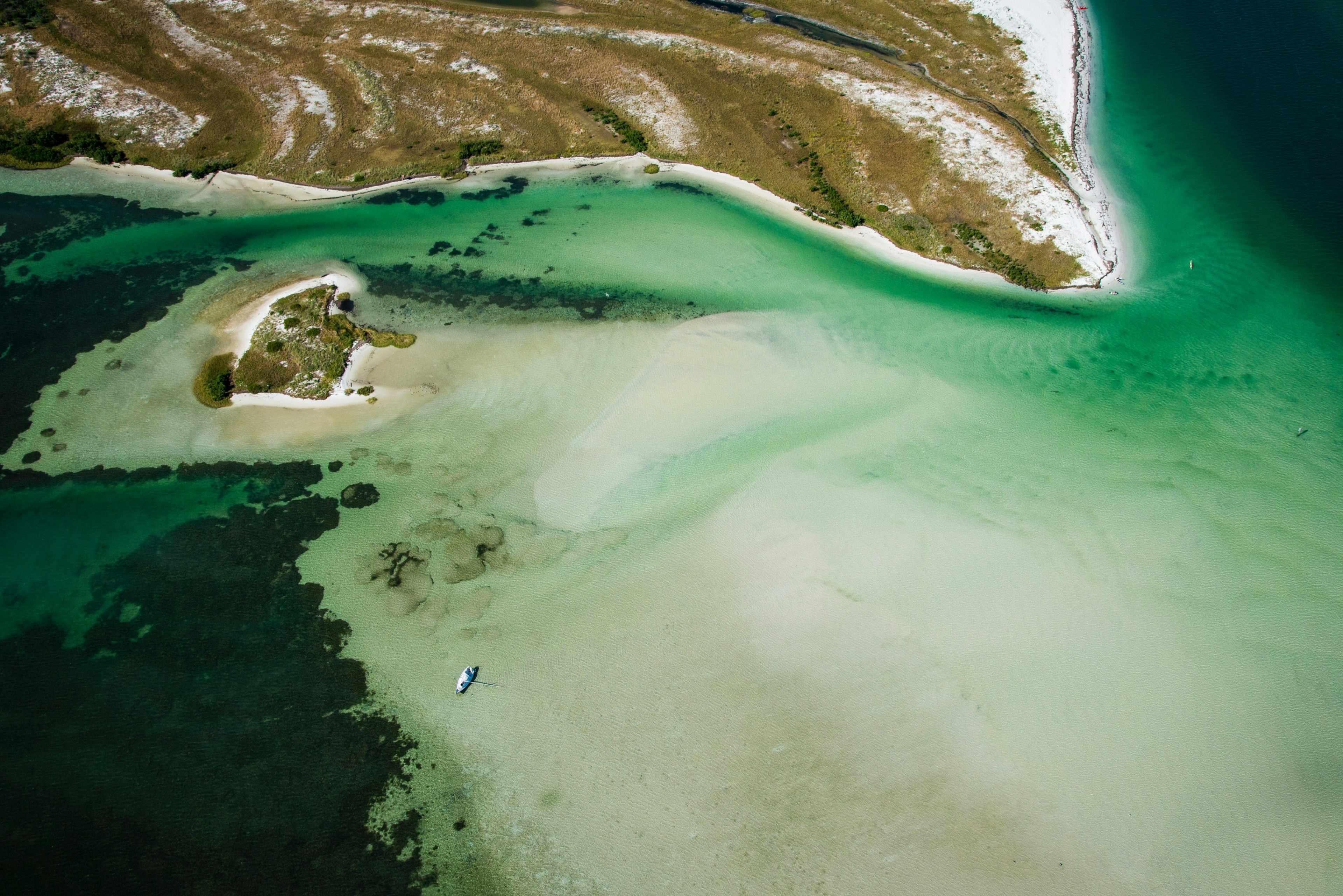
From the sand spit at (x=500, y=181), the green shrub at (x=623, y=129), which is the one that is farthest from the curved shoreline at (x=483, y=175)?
the green shrub at (x=623, y=129)

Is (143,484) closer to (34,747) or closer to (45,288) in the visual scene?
(34,747)

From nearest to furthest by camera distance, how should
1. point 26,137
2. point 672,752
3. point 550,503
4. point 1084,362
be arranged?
point 672,752
point 550,503
point 1084,362
point 26,137

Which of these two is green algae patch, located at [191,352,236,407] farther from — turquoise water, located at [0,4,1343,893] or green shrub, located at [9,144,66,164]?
green shrub, located at [9,144,66,164]

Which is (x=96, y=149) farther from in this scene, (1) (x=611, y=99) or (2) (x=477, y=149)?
(1) (x=611, y=99)

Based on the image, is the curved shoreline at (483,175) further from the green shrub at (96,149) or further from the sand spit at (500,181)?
the green shrub at (96,149)

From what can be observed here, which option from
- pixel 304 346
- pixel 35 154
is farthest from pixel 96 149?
pixel 304 346

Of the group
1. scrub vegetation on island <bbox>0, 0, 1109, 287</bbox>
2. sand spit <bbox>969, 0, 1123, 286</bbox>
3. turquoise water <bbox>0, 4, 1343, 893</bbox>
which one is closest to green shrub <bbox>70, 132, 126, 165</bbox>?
scrub vegetation on island <bbox>0, 0, 1109, 287</bbox>

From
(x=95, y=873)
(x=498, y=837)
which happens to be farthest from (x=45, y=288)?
(x=498, y=837)
